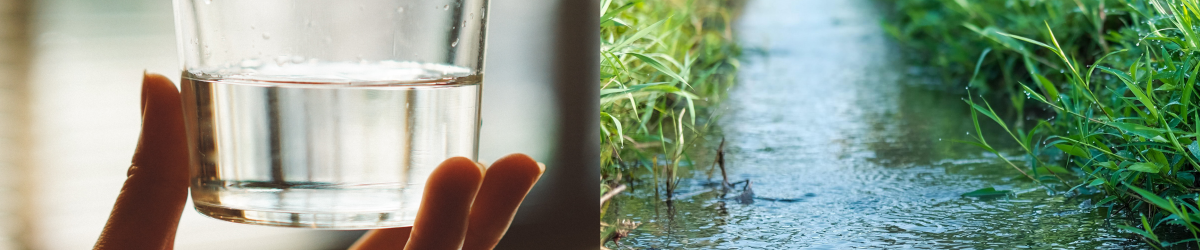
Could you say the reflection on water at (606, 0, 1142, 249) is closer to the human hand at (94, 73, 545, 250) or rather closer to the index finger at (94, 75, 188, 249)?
the human hand at (94, 73, 545, 250)

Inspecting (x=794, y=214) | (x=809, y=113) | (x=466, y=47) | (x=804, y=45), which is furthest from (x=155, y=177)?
(x=804, y=45)

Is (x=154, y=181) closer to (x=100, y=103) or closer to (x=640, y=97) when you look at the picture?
(x=100, y=103)

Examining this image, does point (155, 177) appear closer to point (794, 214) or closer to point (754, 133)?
point (794, 214)

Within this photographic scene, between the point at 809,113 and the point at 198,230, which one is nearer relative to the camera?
the point at 198,230

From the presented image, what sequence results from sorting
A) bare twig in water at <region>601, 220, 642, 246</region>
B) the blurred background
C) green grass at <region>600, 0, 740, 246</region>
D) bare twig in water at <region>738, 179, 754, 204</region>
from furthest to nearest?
bare twig in water at <region>738, 179, 754, 204</region> < green grass at <region>600, 0, 740, 246</region> < bare twig in water at <region>601, 220, 642, 246</region> < the blurred background

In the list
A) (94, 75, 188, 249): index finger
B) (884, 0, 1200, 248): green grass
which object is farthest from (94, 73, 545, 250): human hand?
(884, 0, 1200, 248): green grass

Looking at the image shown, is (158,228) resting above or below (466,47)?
below

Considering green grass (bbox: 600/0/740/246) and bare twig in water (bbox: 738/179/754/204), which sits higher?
green grass (bbox: 600/0/740/246)

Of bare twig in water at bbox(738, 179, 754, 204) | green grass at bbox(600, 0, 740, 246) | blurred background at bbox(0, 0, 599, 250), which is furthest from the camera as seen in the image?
bare twig in water at bbox(738, 179, 754, 204)
